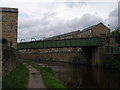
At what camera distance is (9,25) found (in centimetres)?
4212

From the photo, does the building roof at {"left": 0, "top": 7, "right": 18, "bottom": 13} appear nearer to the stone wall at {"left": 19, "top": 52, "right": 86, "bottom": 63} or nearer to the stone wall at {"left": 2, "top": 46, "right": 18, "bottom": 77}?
the stone wall at {"left": 2, "top": 46, "right": 18, "bottom": 77}

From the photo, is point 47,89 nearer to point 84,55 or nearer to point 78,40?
point 78,40

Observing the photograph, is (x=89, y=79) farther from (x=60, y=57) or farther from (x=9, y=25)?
(x=60, y=57)

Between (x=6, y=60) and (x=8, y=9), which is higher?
(x=8, y=9)

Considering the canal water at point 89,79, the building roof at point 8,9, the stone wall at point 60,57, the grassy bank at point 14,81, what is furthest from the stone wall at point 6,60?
the stone wall at point 60,57

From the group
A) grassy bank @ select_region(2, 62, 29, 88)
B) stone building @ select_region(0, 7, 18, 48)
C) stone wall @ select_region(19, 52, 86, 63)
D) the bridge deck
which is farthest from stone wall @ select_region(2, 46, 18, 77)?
stone wall @ select_region(19, 52, 86, 63)

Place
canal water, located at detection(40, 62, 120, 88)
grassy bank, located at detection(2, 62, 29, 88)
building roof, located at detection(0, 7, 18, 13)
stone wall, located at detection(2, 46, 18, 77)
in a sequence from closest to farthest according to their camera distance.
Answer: grassy bank, located at detection(2, 62, 29, 88)
stone wall, located at detection(2, 46, 18, 77)
canal water, located at detection(40, 62, 120, 88)
building roof, located at detection(0, 7, 18, 13)

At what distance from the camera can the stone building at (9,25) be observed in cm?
4167

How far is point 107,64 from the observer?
44.9 metres

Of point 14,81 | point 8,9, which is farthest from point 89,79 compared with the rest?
point 8,9

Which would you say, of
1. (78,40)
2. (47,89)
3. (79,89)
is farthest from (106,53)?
(47,89)

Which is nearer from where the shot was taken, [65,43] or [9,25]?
[9,25]

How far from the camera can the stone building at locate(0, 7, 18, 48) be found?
41.7 meters

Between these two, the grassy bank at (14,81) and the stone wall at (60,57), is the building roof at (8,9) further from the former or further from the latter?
the stone wall at (60,57)
